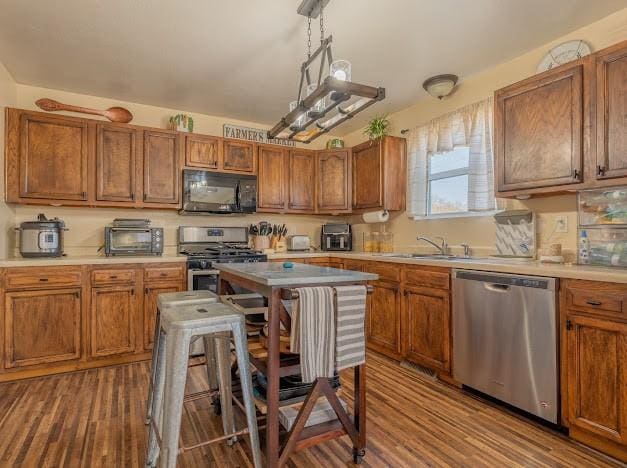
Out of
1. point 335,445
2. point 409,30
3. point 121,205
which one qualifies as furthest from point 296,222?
point 335,445

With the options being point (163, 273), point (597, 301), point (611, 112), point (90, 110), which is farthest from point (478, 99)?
point (90, 110)

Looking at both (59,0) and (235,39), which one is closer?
(59,0)

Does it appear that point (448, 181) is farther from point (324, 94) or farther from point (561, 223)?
point (324, 94)

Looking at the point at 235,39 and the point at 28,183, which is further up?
the point at 235,39

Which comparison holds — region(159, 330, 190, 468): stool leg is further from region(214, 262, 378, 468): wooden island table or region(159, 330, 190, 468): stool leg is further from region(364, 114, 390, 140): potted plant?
region(364, 114, 390, 140): potted plant

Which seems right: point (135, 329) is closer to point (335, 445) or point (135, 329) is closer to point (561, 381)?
point (335, 445)

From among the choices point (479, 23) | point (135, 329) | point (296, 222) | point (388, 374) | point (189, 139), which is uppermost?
point (479, 23)

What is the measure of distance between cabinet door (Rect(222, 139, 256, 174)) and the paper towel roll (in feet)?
4.58

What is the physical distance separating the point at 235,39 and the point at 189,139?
1381mm

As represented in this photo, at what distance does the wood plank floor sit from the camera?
1674 millimetres

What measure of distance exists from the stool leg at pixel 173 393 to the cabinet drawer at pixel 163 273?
189 centimetres

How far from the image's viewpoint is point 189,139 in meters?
3.56

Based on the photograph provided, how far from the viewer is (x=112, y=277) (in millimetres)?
2918

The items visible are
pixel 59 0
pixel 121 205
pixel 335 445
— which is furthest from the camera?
pixel 121 205
